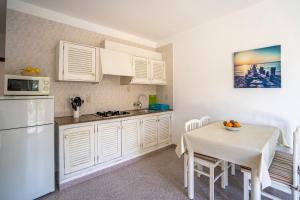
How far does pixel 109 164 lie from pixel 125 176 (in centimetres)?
36

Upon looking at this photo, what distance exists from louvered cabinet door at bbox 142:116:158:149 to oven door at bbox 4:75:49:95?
5.81 ft

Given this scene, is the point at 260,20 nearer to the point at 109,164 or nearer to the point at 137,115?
the point at 137,115

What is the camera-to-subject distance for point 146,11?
2.50 m

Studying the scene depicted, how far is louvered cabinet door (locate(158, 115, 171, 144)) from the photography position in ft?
11.0

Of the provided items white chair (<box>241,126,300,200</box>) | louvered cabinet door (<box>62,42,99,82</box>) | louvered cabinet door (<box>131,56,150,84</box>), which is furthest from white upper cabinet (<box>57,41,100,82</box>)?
white chair (<box>241,126,300,200</box>)

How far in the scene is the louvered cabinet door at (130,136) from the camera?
2.73 m

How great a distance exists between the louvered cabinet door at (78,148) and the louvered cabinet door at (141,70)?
1394 mm

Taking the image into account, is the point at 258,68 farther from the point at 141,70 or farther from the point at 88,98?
the point at 88,98

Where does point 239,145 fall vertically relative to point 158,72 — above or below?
below

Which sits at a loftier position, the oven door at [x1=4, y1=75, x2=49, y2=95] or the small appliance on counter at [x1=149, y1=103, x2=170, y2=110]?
the oven door at [x1=4, y1=75, x2=49, y2=95]

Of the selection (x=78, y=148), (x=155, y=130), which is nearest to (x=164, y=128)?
(x=155, y=130)

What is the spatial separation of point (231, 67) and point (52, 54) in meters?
2.99

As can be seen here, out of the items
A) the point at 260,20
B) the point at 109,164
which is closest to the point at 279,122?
the point at 260,20

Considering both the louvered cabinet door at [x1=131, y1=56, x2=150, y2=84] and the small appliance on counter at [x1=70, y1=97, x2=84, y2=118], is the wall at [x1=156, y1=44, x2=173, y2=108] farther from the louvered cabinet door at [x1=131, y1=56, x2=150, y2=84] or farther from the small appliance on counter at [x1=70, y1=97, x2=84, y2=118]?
the small appliance on counter at [x1=70, y1=97, x2=84, y2=118]
